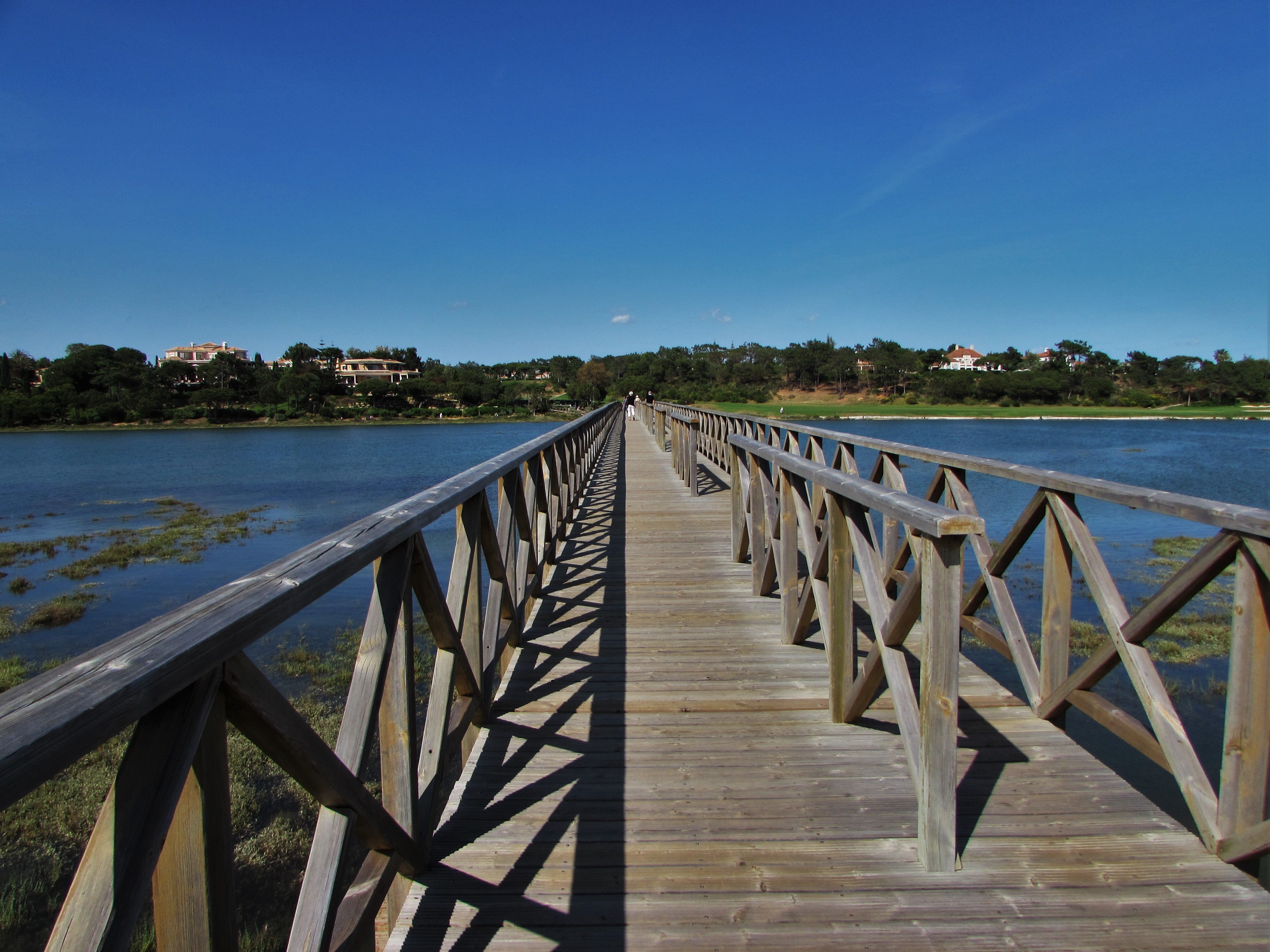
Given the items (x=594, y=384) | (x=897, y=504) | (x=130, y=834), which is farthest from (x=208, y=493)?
(x=594, y=384)

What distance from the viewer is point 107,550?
43.2 feet

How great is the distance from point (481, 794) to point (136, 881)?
Answer: 173 centimetres

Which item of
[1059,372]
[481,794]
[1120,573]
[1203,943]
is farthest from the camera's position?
[1059,372]

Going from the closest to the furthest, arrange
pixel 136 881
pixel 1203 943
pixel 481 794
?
pixel 136 881, pixel 1203 943, pixel 481 794

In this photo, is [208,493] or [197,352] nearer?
[208,493]

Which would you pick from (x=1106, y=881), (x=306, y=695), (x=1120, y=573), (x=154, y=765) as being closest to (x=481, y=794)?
(x=154, y=765)

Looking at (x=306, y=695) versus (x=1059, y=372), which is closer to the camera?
(x=306, y=695)

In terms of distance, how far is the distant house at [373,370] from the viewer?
126m

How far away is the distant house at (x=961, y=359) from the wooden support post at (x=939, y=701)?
384ft

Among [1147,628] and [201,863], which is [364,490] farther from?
[201,863]

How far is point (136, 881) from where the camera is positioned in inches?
33.6

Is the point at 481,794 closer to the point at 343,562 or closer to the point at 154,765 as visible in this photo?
the point at 343,562

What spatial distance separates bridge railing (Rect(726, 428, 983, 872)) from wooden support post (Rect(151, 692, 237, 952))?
1.65 m

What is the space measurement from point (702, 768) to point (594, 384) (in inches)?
3786
